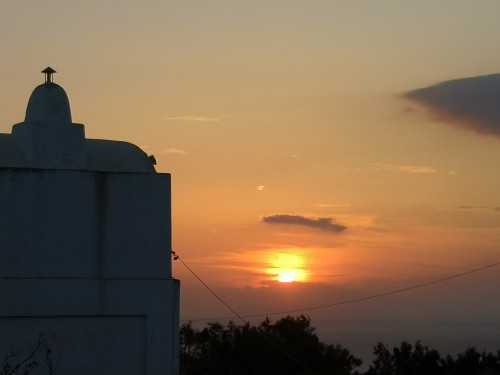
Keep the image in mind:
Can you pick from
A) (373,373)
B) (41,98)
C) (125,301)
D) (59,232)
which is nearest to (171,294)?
(125,301)

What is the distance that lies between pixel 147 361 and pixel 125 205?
9.81 ft

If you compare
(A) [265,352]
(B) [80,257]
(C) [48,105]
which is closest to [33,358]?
(B) [80,257]

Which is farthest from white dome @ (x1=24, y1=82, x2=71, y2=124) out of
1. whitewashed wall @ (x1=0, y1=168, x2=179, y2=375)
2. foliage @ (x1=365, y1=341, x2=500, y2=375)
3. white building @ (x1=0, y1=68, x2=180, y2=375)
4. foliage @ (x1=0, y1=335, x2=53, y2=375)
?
foliage @ (x1=365, y1=341, x2=500, y2=375)

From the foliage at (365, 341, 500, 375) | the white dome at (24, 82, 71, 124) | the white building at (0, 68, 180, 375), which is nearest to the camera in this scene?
the white building at (0, 68, 180, 375)

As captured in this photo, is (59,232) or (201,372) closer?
(59,232)

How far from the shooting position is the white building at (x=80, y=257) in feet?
64.8

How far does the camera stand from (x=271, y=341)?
113 ft

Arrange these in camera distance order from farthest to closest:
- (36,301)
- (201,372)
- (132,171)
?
(201,372)
(132,171)
(36,301)

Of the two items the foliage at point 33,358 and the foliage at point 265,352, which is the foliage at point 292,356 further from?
the foliage at point 33,358

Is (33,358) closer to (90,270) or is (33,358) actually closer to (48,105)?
(90,270)

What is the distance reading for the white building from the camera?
19.8 m

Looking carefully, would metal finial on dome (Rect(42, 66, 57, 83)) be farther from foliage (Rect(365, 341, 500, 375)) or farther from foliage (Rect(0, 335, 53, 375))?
foliage (Rect(365, 341, 500, 375))

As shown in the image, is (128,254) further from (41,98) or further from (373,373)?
(373,373)

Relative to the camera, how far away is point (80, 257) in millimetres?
20156
